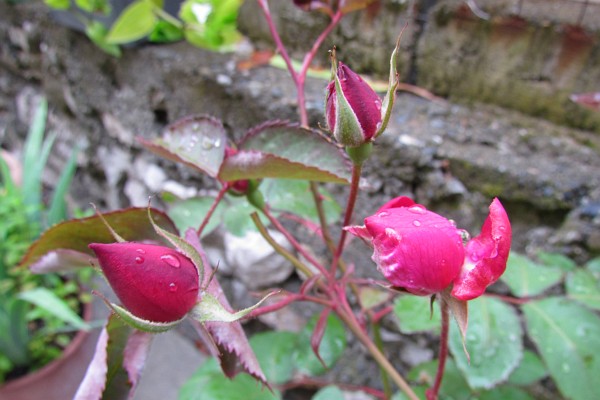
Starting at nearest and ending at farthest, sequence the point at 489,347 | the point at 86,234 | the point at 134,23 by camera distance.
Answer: the point at 86,234
the point at 489,347
the point at 134,23

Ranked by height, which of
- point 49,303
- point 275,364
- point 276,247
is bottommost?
point 49,303

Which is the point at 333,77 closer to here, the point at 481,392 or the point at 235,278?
the point at 481,392

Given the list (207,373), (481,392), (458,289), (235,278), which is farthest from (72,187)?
(458,289)

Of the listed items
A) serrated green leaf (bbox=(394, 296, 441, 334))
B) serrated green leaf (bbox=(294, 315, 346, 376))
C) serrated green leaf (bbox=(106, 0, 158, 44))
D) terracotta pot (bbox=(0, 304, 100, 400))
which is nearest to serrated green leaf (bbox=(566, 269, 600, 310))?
serrated green leaf (bbox=(394, 296, 441, 334))

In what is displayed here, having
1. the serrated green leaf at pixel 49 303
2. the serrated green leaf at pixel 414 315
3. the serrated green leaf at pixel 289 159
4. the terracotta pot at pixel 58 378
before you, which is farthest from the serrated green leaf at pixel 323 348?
the terracotta pot at pixel 58 378

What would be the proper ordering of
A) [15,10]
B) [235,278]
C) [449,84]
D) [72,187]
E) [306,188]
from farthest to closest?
[72,187]
[15,10]
[235,278]
[449,84]
[306,188]

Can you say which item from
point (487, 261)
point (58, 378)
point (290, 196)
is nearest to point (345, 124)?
point (487, 261)

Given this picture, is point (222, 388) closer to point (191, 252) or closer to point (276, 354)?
point (276, 354)
